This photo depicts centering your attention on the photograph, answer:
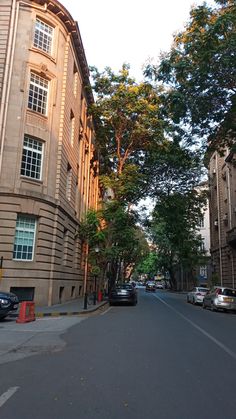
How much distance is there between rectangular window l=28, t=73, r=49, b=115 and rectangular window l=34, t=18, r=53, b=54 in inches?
77.9

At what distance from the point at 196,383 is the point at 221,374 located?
819mm

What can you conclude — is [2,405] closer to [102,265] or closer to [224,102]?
[224,102]

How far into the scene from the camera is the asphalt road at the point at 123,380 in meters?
4.73

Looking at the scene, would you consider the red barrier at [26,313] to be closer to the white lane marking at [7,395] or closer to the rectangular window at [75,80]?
the white lane marking at [7,395]

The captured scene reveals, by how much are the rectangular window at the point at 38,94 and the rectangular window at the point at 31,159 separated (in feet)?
6.45

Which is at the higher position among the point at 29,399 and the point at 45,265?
the point at 45,265

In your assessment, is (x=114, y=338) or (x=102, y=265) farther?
(x=102, y=265)

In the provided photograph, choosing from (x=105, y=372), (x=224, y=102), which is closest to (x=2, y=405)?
(x=105, y=372)

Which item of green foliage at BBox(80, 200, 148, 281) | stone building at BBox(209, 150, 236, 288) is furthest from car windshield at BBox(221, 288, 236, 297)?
stone building at BBox(209, 150, 236, 288)

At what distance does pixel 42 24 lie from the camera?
74.7ft

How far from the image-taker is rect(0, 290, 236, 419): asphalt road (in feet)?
15.5

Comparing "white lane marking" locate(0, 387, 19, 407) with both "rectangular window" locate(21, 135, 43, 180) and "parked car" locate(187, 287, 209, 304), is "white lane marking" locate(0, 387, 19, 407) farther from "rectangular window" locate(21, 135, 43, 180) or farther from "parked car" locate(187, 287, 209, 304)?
"parked car" locate(187, 287, 209, 304)

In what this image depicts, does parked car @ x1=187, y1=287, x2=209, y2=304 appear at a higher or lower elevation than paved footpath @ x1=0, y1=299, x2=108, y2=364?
higher

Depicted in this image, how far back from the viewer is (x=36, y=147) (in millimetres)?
21125
